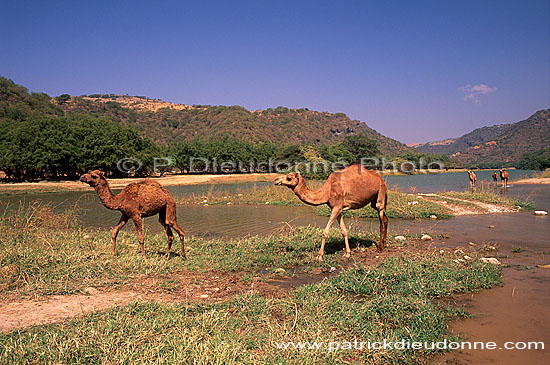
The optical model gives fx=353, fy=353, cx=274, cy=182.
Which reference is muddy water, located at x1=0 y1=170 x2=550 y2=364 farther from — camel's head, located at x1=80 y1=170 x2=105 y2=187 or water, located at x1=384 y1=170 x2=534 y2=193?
water, located at x1=384 y1=170 x2=534 y2=193

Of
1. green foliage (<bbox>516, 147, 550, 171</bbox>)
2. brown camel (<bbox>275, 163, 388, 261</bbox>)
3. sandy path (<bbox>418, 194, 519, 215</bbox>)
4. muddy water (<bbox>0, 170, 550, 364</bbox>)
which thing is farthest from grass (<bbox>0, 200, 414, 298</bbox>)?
green foliage (<bbox>516, 147, 550, 171</bbox>)

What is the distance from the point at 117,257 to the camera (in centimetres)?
754

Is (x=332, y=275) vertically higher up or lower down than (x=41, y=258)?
lower down

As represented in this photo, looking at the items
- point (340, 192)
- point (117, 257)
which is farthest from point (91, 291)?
point (340, 192)

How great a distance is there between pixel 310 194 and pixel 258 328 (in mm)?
4481

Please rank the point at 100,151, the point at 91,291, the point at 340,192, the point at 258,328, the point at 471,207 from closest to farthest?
the point at 258,328, the point at 91,291, the point at 340,192, the point at 471,207, the point at 100,151

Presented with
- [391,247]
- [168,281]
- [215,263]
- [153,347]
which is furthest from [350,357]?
[391,247]

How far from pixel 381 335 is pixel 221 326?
190cm

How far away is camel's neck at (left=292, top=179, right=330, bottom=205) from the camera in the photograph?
325 inches

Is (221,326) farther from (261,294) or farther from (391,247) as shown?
(391,247)

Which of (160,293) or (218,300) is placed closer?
(218,300)

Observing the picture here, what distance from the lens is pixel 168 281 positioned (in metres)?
6.29

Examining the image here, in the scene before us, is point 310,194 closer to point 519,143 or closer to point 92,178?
point 92,178

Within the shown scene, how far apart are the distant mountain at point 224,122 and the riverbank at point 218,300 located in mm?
98706
